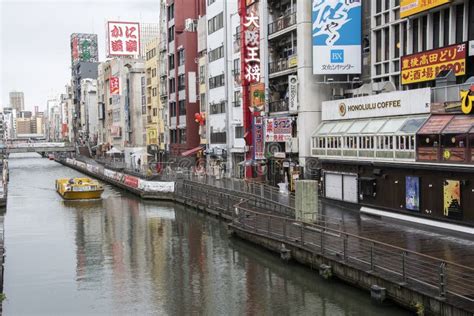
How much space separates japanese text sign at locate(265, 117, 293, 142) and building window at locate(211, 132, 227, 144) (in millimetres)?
15364

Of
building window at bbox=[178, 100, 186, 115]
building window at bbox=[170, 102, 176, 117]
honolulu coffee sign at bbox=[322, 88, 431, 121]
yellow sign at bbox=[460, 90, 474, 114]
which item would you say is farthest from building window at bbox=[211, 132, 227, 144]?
yellow sign at bbox=[460, 90, 474, 114]

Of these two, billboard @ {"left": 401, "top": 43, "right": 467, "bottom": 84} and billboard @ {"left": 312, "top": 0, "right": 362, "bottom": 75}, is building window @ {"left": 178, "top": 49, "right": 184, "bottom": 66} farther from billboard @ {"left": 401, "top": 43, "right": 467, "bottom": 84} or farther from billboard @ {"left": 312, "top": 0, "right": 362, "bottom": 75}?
billboard @ {"left": 401, "top": 43, "right": 467, "bottom": 84}

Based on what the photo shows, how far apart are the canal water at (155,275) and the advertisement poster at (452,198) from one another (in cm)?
704

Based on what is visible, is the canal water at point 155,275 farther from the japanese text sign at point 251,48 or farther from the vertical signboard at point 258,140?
the japanese text sign at point 251,48

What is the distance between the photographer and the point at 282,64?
47.0 m

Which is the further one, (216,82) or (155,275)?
(216,82)

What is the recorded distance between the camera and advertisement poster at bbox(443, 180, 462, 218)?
25.7m

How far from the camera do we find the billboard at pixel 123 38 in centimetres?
12125

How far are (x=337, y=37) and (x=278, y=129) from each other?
9.85 metres

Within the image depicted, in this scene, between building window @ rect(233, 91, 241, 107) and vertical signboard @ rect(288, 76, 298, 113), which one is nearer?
vertical signboard @ rect(288, 76, 298, 113)

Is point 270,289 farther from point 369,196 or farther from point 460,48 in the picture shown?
point 460,48

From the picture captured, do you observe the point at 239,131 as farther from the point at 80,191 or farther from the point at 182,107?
the point at 182,107

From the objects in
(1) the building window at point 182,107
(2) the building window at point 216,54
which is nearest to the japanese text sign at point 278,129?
(2) the building window at point 216,54

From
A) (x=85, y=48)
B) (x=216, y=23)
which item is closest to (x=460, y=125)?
(x=216, y=23)
